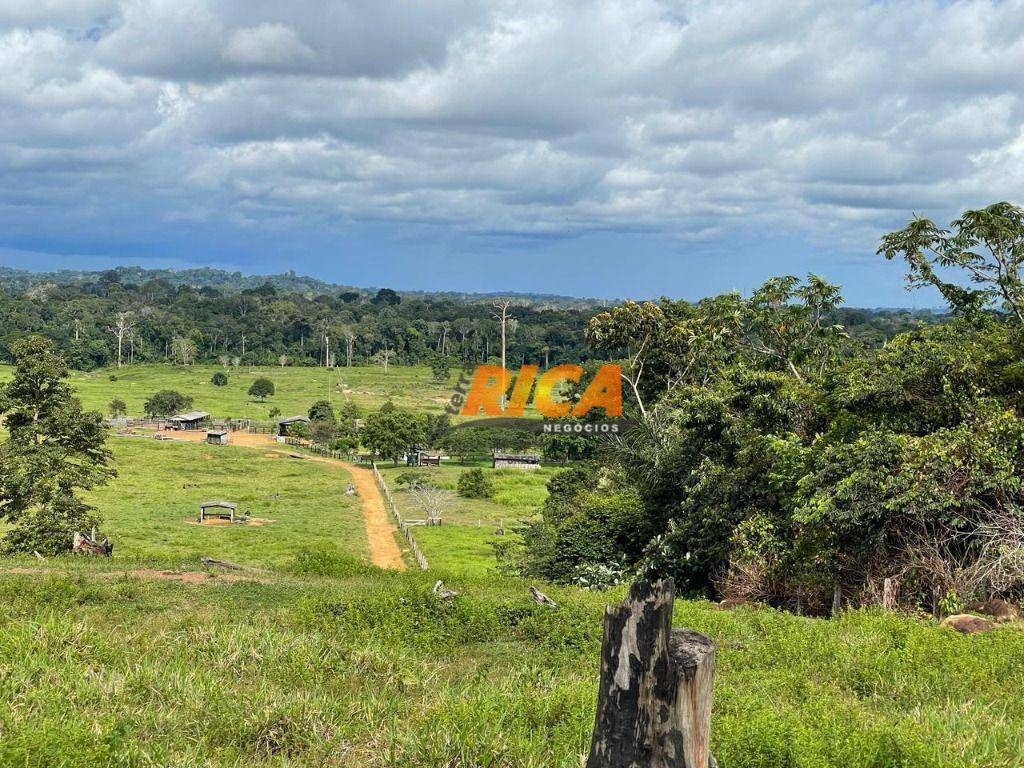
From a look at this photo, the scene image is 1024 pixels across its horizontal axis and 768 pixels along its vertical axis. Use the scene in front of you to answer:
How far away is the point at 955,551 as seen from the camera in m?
12.9

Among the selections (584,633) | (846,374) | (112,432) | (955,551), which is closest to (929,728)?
(584,633)

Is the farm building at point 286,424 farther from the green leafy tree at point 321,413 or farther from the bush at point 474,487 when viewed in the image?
the bush at point 474,487

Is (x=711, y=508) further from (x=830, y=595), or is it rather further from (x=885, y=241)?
(x=885, y=241)

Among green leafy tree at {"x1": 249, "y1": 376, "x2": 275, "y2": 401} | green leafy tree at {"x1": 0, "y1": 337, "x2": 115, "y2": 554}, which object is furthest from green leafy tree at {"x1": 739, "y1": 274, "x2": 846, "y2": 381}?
green leafy tree at {"x1": 249, "y1": 376, "x2": 275, "y2": 401}

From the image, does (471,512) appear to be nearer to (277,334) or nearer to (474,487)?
(474,487)

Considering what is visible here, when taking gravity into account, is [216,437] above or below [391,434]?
below

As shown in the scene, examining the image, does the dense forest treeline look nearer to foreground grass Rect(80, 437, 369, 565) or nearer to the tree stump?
foreground grass Rect(80, 437, 369, 565)

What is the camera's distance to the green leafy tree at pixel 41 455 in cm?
A: 1994

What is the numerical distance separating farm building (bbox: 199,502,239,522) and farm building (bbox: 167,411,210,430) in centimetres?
3566

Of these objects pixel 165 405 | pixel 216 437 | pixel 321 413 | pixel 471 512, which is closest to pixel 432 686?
pixel 471 512

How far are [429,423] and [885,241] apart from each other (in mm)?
50778
